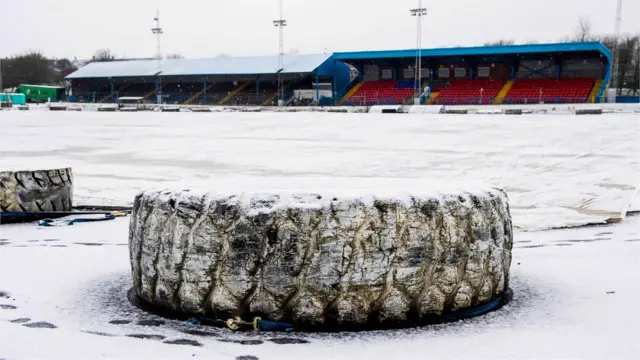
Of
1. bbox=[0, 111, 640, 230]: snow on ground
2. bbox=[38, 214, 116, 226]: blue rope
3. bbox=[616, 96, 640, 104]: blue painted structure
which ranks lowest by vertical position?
bbox=[38, 214, 116, 226]: blue rope

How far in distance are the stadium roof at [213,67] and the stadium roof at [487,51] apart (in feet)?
12.5

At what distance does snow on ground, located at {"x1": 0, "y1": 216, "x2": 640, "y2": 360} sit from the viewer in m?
3.11

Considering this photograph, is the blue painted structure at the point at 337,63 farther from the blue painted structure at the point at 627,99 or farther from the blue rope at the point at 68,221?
the blue rope at the point at 68,221

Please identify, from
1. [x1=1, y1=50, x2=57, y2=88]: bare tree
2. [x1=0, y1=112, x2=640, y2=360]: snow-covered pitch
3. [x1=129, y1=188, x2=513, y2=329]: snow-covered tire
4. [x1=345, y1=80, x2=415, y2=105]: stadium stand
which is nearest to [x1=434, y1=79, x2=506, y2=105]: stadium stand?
[x1=345, y1=80, x2=415, y2=105]: stadium stand

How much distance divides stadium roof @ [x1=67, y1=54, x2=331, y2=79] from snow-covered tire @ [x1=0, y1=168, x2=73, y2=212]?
58.5 metres

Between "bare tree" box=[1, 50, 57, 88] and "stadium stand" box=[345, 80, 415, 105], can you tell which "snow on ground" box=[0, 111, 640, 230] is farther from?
"bare tree" box=[1, 50, 57, 88]

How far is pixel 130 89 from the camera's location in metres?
80.4

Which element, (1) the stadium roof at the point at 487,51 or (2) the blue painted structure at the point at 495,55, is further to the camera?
(2) the blue painted structure at the point at 495,55

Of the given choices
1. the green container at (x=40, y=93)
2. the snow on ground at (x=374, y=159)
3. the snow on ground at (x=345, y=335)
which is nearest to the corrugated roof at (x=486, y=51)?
the snow on ground at (x=374, y=159)

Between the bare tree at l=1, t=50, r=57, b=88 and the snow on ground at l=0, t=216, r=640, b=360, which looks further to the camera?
the bare tree at l=1, t=50, r=57, b=88

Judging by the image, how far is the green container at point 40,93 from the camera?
84.8m

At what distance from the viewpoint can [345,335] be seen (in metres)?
3.37

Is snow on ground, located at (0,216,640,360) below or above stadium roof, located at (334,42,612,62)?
below

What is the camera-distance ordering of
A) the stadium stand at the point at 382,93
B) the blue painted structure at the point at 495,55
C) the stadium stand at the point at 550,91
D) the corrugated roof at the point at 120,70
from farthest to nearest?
the corrugated roof at the point at 120,70 → the stadium stand at the point at 382,93 → the blue painted structure at the point at 495,55 → the stadium stand at the point at 550,91
